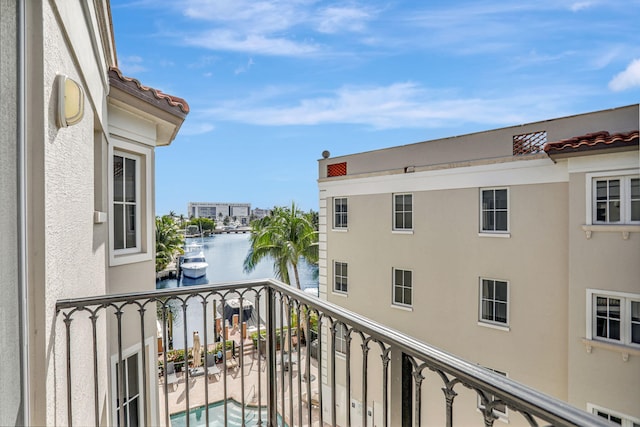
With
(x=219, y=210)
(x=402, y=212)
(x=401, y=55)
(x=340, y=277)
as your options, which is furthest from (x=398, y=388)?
(x=219, y=210)

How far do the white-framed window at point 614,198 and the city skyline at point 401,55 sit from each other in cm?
158

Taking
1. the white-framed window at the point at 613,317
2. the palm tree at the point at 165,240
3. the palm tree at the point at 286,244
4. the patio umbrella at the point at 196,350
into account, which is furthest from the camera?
the palm tree at the point at 165,240

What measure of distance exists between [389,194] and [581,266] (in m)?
4.59

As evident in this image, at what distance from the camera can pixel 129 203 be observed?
148 inches

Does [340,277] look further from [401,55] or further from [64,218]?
[64,218]

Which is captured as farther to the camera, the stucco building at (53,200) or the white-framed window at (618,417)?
the white-framed window at (618,417)

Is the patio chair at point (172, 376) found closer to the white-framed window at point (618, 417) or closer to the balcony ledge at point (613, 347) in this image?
the white-framed window at point (618, 417)

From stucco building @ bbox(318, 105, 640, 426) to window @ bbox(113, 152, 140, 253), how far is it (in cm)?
451

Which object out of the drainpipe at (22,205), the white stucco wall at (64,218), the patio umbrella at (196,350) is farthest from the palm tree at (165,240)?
the drainpipe at (22,205)

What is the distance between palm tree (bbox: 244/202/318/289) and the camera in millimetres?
15391

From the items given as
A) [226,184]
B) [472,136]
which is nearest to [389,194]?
[472,136]

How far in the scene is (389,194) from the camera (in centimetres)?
957

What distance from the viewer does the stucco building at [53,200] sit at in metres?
1.11

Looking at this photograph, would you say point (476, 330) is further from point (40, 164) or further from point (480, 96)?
point (480, 96)
